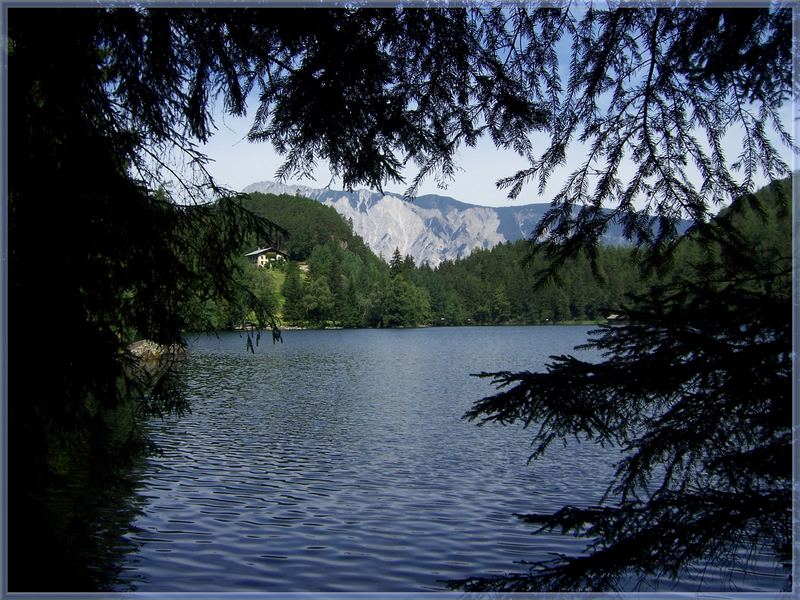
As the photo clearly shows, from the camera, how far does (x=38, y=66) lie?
3.08 metres

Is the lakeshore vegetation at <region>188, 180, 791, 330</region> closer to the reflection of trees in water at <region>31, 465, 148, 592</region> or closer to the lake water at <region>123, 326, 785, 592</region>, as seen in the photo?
the reflection of trees in water at <region>31, 465, 148, 592</region>

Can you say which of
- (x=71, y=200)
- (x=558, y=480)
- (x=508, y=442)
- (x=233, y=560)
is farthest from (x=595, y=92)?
(x=508, y=442)

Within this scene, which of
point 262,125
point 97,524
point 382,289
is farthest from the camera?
point 382,289

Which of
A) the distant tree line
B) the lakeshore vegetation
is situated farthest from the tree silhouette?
the distant tree line

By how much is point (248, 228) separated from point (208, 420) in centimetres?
1227

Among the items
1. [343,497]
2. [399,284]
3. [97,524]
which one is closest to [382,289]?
[399,284]

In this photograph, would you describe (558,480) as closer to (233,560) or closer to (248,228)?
(233,560)

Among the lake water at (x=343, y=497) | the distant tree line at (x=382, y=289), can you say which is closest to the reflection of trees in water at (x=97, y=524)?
the lake water at (x=343, y=497)

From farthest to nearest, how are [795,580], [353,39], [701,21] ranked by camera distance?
[353,39]
[701,21]
[795,580]

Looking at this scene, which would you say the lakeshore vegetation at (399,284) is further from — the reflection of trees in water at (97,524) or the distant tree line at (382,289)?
the reflection of trees in water at (97,524)

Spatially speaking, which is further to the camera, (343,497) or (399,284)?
(399,284)

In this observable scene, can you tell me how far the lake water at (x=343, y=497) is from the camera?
6.81m

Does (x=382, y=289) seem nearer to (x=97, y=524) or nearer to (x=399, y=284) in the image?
(x=399, y=284)

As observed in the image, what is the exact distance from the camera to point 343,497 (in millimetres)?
9484
